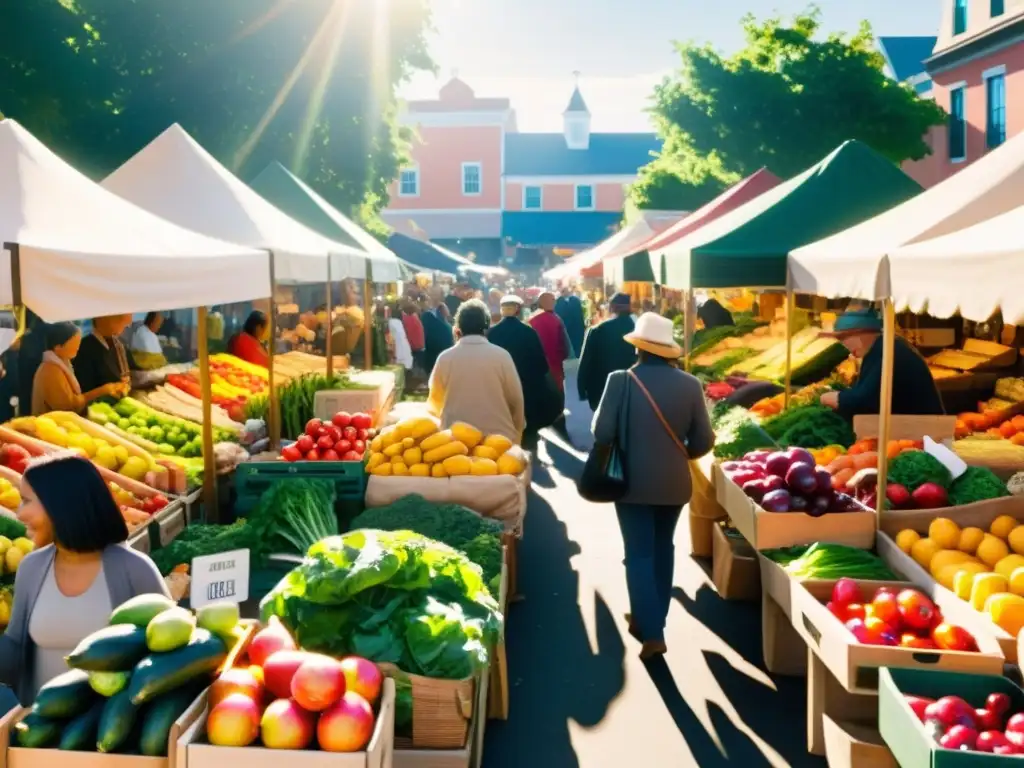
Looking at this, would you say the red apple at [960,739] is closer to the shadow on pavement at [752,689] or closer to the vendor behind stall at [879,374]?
the shadow on pavement at [752,689]

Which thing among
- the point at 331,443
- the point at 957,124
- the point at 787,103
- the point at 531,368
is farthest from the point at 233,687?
the point at 957,124

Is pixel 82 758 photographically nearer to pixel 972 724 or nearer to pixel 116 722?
pixel 116 722

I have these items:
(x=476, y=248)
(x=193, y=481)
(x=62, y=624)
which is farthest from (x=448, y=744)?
(x=476, y=248)

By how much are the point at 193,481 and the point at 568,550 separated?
116 inches

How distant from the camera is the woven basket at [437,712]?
3660 mm

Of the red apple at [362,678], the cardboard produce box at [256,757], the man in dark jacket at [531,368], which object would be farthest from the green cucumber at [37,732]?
the man in dark jacket at [531,368]

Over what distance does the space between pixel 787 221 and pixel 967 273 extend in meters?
5.03

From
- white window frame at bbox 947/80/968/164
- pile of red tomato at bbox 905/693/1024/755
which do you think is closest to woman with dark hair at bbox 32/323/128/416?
pile of red tomato at bbox 905/693/1024/755

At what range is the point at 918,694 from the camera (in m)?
3.70

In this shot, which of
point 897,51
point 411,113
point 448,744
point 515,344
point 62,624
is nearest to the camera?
point 62,624

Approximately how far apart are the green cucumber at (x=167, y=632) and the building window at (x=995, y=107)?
2450 cm

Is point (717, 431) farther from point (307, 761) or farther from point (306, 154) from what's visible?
point (306, 154)

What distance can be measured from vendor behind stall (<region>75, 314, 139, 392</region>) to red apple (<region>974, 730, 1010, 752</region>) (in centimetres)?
A: 686

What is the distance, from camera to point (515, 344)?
948cm
